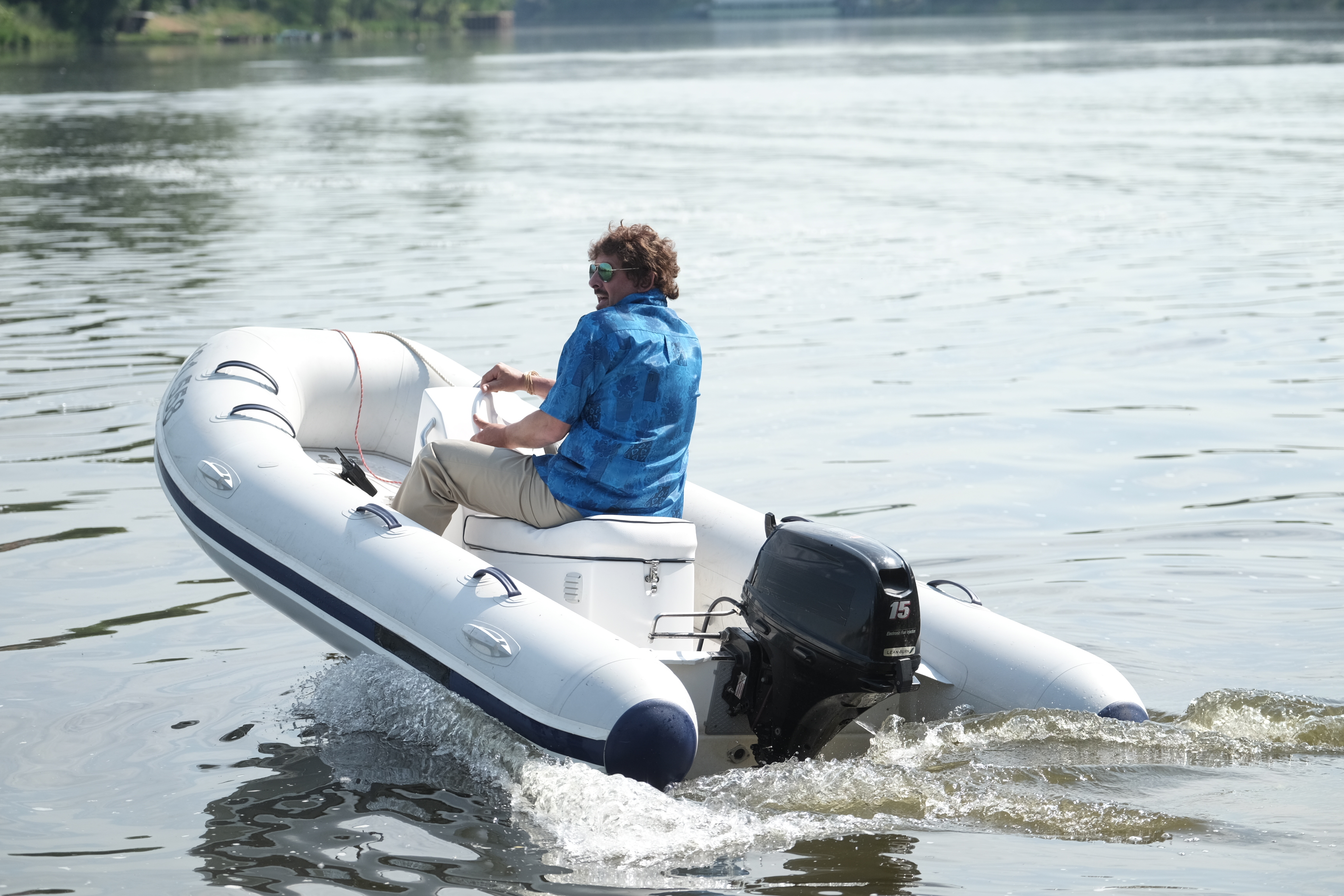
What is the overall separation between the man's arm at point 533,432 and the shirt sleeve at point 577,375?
0.07ft

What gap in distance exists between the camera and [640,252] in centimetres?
432

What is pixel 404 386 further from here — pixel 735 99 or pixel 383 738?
pixel 735 99

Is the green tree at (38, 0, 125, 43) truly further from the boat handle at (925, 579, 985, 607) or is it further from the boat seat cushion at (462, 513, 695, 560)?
the boat handle at (925, 579, 985, 607)

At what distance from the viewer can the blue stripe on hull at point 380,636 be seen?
3.79 meters

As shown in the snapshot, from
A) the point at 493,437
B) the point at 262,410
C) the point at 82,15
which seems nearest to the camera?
the point at 493,437

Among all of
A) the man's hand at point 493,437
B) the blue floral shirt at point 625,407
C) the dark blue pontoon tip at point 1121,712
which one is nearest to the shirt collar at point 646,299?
the blue floral shirt at point 625,407

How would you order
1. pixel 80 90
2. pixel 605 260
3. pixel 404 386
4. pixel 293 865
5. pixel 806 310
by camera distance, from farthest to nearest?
pixel 80 90, pixel 806 310, pixel 404 386, pixel 605 260, pixel 293 865

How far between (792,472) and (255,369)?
8.85 ft

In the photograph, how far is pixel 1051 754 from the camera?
13.3 ft

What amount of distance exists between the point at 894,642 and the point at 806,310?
7.46m

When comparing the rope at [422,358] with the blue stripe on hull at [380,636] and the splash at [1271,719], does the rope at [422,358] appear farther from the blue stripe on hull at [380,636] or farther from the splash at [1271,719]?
the splash at [1271,719]

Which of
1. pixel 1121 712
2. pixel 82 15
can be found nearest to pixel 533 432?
pixel 1121 712

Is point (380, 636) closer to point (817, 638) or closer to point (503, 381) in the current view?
point (503, 381)

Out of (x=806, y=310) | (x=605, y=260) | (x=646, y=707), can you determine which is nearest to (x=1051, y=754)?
(x=646, y=707)
